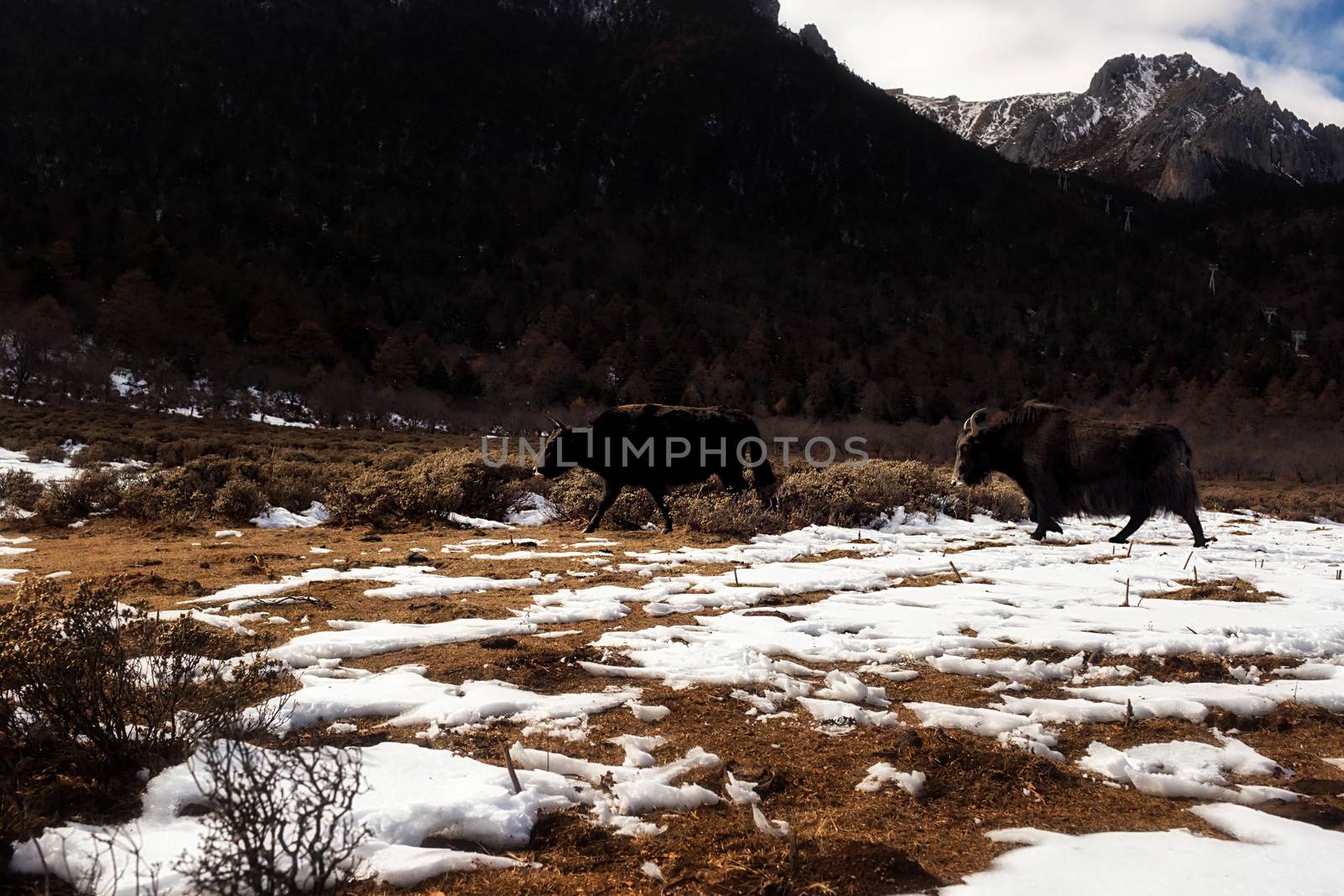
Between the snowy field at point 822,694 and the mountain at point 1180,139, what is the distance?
155 m

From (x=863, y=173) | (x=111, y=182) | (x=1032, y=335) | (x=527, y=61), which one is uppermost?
(x=527, y=61)

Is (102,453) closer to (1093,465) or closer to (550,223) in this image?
(1093,465)

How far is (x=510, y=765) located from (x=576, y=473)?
37.0 feet

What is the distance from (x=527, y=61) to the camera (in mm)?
152625

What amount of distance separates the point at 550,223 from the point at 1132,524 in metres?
121

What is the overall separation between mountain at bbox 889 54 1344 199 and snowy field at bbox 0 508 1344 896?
155 m

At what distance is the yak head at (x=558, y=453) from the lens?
1077 centimetres

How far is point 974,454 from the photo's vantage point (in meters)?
10.8

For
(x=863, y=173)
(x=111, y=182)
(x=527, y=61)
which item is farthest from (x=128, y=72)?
(x=863, y=173)

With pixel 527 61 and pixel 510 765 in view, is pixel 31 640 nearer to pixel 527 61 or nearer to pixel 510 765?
pixel 510 765

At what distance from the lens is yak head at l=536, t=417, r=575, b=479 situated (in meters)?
10.8

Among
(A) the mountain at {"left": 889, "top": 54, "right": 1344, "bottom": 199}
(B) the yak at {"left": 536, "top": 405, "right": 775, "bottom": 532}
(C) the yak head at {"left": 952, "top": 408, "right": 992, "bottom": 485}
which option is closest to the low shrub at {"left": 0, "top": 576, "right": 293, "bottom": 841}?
(B) the yak at {"left": 536, "top": 405, "right": 775, "bottom": 532}

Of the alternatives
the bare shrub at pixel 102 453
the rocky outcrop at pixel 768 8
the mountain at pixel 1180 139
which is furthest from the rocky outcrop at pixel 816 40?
the bare shrub at pixel 102 453

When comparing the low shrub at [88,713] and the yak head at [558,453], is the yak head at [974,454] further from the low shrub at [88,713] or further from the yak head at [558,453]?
the low shrub at [88,713]
